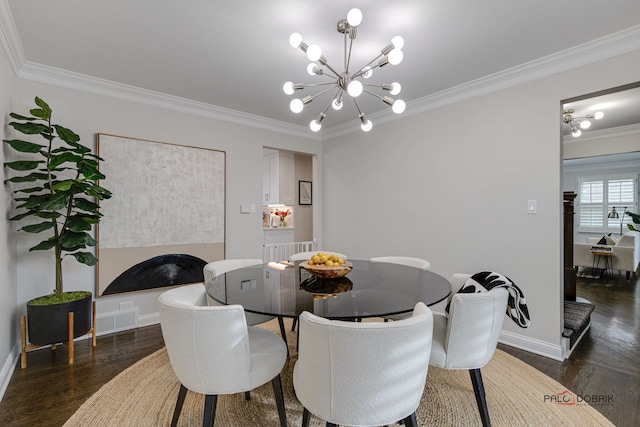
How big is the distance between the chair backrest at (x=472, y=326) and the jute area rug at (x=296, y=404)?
0.43 m

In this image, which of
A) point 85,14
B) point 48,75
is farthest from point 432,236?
point 48,75

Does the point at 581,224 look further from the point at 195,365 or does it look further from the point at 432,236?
the point at 195,365

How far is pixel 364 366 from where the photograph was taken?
115cm

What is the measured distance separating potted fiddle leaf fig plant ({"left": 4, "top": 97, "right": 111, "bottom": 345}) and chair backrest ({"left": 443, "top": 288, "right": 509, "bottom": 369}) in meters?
2.80

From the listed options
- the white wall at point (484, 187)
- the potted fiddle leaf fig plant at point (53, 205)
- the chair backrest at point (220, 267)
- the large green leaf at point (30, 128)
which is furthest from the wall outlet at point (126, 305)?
the white wall at point (484, 187)

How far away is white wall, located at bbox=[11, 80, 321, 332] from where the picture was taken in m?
2.75

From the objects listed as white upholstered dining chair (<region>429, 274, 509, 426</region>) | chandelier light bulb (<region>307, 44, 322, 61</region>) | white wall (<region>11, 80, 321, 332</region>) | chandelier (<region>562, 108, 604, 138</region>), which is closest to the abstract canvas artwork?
white wall (<region>11, 80, 321, 332</region>)

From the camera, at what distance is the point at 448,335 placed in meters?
1.66

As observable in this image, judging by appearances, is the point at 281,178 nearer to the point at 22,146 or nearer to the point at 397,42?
the point at 22,146

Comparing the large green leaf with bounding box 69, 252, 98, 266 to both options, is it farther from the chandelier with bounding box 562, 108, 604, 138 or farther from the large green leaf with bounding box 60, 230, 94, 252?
the chandelier with bounding box 562, 108, 604, 138

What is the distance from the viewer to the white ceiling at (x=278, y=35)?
6.42ft

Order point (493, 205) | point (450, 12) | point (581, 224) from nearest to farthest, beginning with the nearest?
point (450, 12) < point (493, 205) < point (581, 224)

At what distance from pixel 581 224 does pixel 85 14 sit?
1013cm

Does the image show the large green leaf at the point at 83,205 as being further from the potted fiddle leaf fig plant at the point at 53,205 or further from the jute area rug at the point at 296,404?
the jute area rug at the point at 296,404
